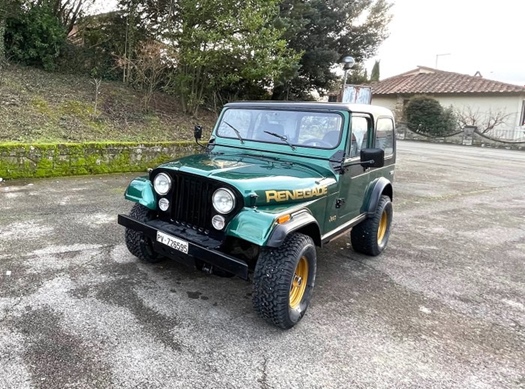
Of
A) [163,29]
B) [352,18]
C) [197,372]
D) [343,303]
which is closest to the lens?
[197,372]

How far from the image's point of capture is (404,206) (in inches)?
269

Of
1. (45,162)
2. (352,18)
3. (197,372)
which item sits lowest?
(197,372)

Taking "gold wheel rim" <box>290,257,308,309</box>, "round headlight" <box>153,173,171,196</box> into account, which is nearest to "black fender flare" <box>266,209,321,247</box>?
"gold wheel rim" <box>290,257,308,309</box>

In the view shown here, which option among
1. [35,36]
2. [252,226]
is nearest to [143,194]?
[252,226]

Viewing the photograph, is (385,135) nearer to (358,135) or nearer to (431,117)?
(358,135)

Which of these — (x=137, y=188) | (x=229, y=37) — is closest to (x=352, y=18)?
(x=229, y=37)

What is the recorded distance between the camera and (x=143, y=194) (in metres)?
3.20

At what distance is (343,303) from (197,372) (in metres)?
1.42

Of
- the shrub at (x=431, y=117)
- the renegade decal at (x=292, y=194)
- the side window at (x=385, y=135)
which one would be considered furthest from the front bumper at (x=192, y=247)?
the shrub at (x=431, y=117)

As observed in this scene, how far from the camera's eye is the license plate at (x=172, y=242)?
2754 millimetres

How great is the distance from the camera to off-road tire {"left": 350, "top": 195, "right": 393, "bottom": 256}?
4.13 metres

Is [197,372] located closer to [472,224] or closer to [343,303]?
[343,303]

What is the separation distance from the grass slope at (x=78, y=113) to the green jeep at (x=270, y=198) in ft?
17.3

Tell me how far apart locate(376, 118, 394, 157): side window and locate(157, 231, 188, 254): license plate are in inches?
95.5
